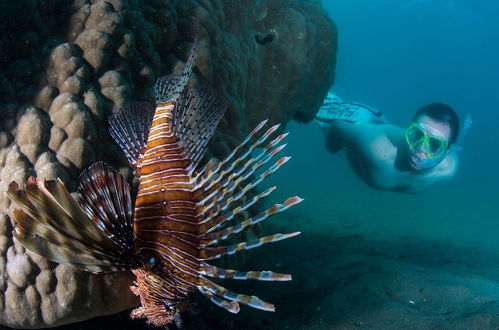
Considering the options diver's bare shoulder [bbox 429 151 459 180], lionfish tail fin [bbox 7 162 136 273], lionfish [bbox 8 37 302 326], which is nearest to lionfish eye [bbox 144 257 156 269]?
lionfish [bbox 8 37 302 326]

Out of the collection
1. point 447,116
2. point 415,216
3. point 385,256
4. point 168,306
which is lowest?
point 168,306

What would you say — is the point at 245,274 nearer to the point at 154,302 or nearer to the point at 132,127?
the point at 154,302

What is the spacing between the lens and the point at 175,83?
231 centimetres

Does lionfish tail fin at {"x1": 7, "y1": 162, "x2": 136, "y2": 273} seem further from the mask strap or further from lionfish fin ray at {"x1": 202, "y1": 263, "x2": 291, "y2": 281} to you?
the mask strap

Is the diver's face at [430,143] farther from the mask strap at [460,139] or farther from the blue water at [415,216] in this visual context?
the blue water at [415,216]

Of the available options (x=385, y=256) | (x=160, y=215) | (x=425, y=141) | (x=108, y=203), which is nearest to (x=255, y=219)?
(x=160, y=215)

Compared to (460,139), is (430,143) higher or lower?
lower

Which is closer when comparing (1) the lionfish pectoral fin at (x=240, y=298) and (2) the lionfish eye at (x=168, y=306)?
(1) the lionfish pectoral fin at (x=240, y=298)

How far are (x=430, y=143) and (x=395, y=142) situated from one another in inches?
39.2

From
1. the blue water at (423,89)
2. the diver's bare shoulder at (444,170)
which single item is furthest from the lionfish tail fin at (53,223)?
the blue water at (423,89)

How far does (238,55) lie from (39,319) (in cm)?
313

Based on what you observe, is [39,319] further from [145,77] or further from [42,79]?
[145,77]

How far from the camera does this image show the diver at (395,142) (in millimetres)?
7914

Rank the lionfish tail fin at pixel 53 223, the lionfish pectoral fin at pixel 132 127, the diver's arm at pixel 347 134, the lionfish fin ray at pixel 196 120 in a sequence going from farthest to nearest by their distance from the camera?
the diver's arm at pixel 347 134 < the lionfish pectoral fin at pixel 132 127 < the lionfish fin ray at pixel 196 120 < the lionfish tail fin at pixel 53 223
